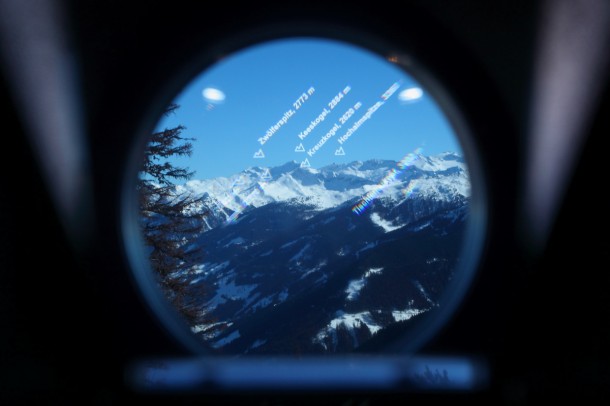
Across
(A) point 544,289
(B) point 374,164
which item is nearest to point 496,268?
(A) point 544,289

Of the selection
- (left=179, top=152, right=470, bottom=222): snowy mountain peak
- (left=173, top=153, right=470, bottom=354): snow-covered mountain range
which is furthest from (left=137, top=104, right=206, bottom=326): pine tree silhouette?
(left=179, top=152, right=470, bottom=222): snowy mountain peak

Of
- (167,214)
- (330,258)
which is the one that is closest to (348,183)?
(330,258)

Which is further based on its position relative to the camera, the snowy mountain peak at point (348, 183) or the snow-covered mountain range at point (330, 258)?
the snowy mountain peak at point (348, 183)

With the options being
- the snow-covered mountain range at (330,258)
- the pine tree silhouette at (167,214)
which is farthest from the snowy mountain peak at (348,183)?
the pine tree silhouette at (167,214)

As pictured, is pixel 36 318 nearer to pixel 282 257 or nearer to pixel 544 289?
pixel 544 289

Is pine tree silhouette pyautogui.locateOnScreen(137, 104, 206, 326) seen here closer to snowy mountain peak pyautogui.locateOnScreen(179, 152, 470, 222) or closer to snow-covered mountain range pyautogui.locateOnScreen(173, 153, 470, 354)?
snow-covered mountain range pyautogui.locateOnScreen(173, 153, 470, 354)

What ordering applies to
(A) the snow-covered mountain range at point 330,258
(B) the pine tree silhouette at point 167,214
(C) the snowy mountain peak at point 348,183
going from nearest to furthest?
(B) the pine tree silhouette at point 167,214 → (A) the snow-covered mountain range at point 330,258 → (C) the snowy mountain peak at point 348,183

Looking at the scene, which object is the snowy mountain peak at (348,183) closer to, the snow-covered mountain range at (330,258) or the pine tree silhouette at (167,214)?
the snow-covered mountain range at (330,258)

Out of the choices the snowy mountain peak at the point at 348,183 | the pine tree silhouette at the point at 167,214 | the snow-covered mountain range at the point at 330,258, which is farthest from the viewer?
the snowy mountain peak at the point at 348,183

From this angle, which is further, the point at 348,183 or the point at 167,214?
the point at 348,183

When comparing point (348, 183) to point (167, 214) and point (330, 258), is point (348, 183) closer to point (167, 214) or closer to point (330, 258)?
point (330, 258)
